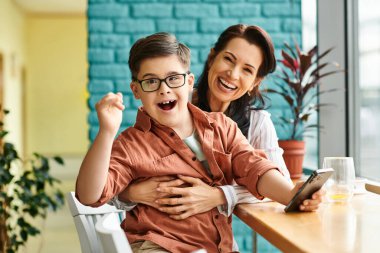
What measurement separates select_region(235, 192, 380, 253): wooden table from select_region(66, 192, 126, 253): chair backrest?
1.29 feet

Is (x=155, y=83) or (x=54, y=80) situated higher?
(x=54, y=80)

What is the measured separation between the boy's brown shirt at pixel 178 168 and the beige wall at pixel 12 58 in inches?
267

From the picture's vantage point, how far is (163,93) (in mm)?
1690

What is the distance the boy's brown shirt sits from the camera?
66.6 inches

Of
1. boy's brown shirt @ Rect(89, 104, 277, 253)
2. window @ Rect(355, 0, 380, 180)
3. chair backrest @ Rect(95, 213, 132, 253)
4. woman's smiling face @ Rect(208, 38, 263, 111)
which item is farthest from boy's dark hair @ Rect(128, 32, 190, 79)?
window @ Rect(355, 0, 380, 180)

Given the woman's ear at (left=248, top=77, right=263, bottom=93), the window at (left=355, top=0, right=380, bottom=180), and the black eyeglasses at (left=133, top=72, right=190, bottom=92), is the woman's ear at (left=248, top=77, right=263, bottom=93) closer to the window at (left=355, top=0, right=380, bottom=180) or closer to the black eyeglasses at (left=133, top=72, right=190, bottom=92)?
the black eyeglasses at (left=133, top=72, right=190, bottom=92)

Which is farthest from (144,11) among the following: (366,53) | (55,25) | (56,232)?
(55,25)

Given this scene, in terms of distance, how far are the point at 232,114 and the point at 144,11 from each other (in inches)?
56.1

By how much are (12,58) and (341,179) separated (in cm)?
813

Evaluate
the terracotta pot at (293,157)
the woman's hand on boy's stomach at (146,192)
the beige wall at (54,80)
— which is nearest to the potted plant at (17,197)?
the terracotta pot at (293,157)

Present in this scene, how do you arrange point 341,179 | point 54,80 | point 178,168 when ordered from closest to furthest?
point 178,168 → point 341,179 → point 54,80

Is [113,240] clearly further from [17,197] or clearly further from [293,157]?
[17,197]

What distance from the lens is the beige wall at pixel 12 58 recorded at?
8.42 m

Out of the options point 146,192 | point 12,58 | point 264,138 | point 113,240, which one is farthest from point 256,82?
point 12,58
